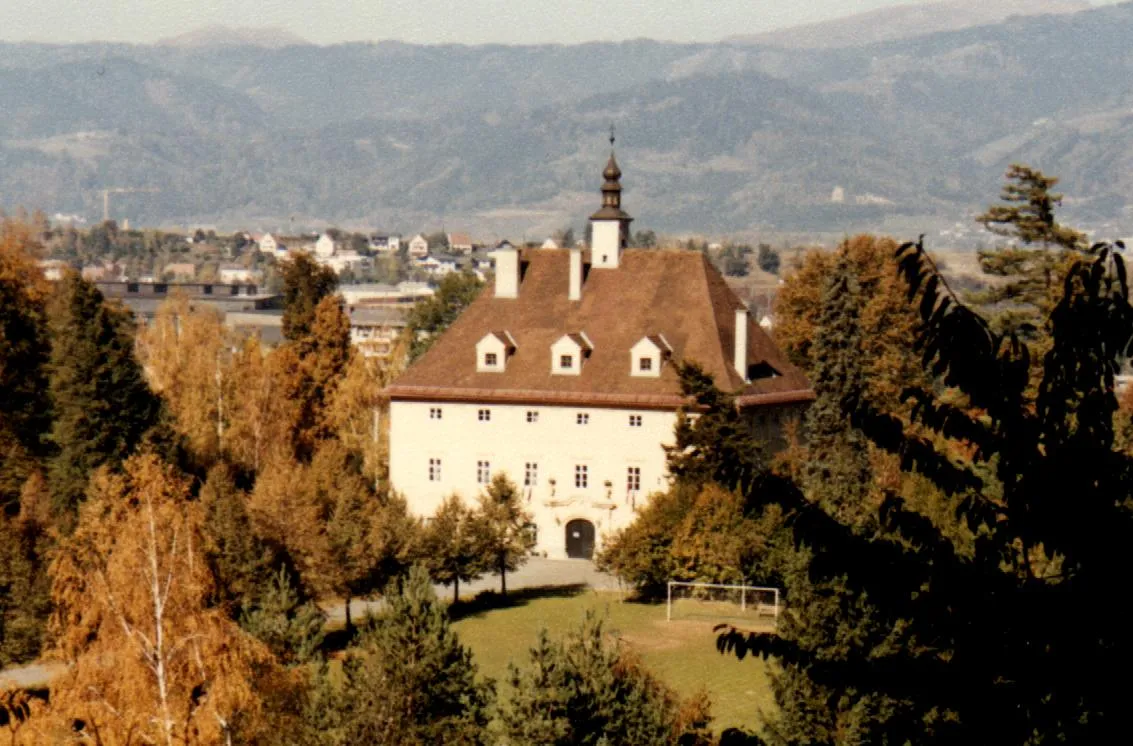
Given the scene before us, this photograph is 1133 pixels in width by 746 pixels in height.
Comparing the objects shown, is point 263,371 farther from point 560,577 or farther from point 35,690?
point 35,690

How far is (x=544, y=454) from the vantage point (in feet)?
217

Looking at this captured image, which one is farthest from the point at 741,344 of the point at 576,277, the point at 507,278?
the point at 507,278

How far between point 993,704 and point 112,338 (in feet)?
178

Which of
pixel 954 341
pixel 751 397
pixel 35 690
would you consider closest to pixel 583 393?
pixel 751 397

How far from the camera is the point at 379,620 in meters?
34.0

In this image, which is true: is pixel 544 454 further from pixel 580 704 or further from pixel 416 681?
pixel 580 704

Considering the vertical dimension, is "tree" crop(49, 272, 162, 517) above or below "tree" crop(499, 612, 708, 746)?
above

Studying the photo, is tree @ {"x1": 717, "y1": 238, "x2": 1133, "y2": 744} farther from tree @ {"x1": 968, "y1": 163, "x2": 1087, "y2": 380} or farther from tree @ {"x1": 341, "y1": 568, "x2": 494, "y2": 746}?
tree @ {"x1": 968, "y1": 163, "x2": 1087, "y2": 380}

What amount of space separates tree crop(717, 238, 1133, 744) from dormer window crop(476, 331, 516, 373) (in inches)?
2073

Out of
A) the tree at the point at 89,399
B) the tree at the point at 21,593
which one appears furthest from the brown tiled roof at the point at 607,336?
the tree at the point at 21,593

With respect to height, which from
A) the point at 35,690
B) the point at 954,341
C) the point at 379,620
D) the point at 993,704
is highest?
the point at 954,341

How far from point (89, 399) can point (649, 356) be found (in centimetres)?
1856

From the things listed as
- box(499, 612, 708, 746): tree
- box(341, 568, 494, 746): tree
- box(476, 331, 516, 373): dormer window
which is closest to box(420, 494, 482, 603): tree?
box(476, 331, 516, 373): dormer window

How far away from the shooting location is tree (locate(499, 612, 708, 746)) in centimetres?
2922
